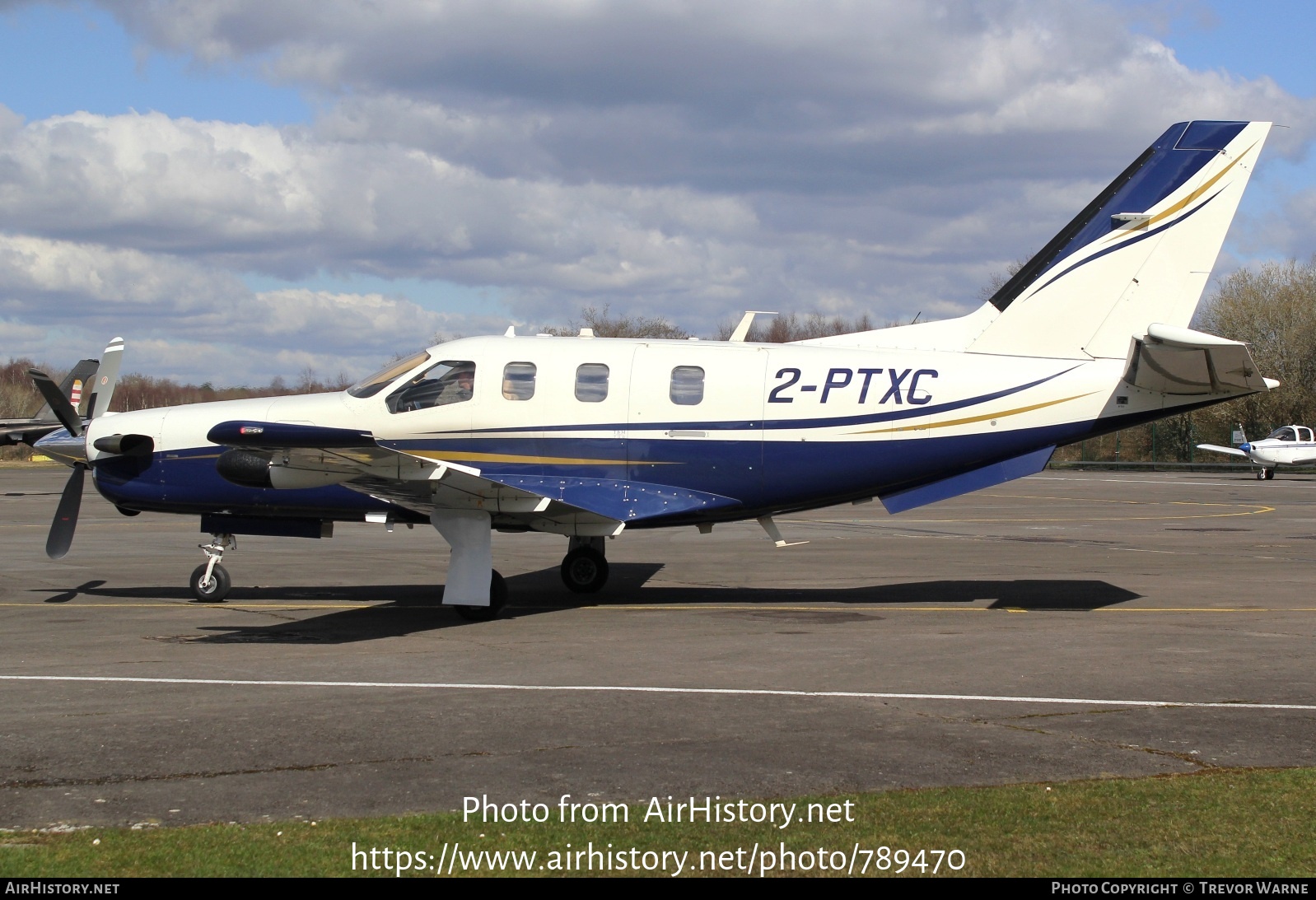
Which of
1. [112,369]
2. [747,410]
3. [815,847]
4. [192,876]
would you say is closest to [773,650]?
[747,410]

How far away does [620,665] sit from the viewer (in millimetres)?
10203

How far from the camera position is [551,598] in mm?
15375

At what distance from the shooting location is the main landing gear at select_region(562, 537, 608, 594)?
15.4 meters

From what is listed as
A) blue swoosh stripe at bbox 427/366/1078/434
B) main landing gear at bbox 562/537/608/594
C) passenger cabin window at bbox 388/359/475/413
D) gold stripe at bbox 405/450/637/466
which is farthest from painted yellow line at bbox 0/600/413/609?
blue swoosh stripe at bbox 427/366/1078/434

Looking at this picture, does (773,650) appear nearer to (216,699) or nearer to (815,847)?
(216,699)

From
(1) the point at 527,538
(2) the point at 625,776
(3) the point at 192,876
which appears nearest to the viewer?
→ (3) the point at 192,876

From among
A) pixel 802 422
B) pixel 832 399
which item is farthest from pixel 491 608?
pixel 832 399

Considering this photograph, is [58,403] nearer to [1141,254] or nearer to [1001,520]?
[1141,254]

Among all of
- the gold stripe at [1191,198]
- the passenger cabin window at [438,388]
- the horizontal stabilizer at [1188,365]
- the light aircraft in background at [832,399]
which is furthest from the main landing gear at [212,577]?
the gold stripe at [1191,198]

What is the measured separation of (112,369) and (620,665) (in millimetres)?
10836

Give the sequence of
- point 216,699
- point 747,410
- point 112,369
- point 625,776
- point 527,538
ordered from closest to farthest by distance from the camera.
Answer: point 625,776
point 216,699
point 747,410
point 112,369
point 527,538

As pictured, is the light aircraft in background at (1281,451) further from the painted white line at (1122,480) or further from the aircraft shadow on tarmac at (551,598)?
the aircraft shadow on tarmac at (551,598)

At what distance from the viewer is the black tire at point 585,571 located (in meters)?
15.4

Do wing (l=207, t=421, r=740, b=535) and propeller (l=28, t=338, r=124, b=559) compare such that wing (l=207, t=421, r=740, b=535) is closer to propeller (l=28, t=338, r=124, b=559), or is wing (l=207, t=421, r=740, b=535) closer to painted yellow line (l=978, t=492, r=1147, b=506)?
propeller (l=28, t=338, r=124, b=559)
